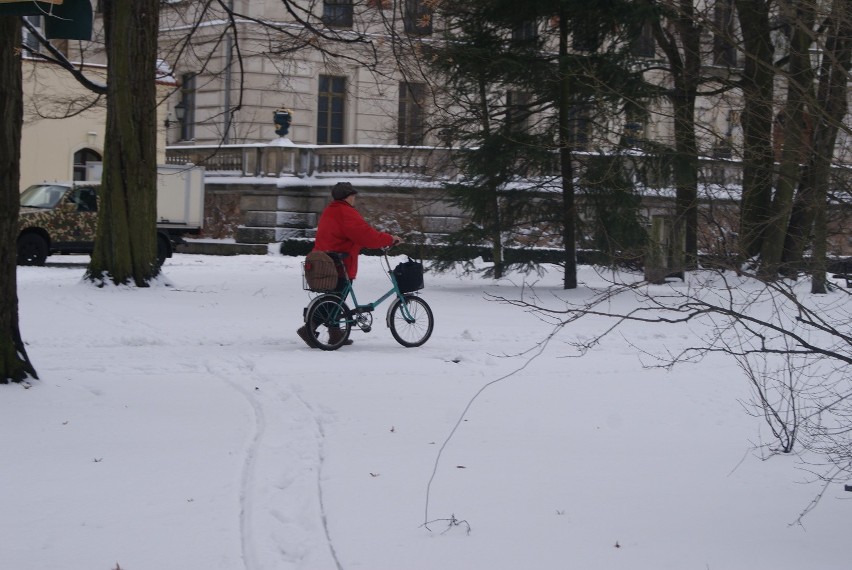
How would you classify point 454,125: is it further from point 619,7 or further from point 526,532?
point 526,532

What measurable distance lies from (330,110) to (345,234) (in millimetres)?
29694

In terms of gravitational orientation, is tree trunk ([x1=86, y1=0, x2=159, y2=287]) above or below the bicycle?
above

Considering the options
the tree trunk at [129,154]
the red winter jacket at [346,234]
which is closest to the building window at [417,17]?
the tree trunk at [129,154]

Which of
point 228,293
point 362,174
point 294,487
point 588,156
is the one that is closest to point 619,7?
point 588,156

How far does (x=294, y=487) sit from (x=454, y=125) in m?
15.0

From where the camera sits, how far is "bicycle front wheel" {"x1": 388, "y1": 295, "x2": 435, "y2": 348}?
13211mm

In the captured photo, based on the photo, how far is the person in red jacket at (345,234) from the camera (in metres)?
12.6

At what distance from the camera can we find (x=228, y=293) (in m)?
19.4

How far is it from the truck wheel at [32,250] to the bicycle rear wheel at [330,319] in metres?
15.3

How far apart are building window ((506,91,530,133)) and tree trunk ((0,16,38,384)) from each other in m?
12.7

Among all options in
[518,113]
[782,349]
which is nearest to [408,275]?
[782,349]

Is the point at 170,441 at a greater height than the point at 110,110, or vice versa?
the point at 110,110

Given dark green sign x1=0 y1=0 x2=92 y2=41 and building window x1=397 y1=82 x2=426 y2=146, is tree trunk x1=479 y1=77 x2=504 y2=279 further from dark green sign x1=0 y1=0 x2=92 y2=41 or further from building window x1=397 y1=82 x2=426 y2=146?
dark green sign x1=0 y1=0 x2=92 y2=41

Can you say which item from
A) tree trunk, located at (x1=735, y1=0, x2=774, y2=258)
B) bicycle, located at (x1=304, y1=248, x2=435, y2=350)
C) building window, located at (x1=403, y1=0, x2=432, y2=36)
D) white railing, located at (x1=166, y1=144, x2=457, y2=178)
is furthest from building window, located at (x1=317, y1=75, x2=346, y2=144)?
tree trunk, located at (x1=735, y1=0, x2=774, y2=258)
